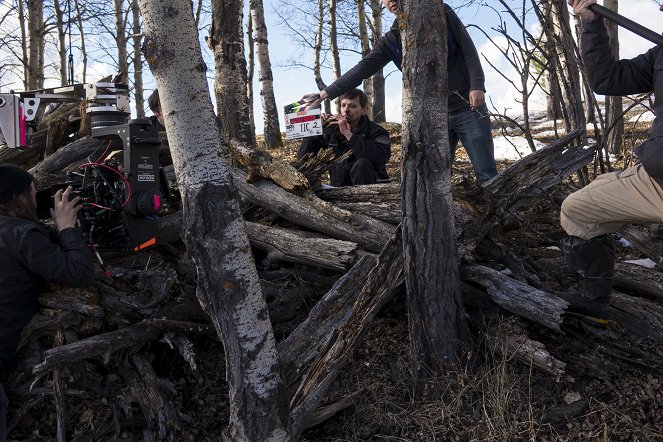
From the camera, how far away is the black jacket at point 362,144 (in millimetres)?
5242

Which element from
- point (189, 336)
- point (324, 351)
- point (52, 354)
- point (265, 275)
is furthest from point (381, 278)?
point (52, 354)

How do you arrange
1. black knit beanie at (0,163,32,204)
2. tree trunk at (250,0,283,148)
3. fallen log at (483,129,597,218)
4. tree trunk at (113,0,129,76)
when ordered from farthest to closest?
tree trunk at (113,0,129,76) < tree trunk at (250,0,283,148) < fallen log at (483,129,597,218) < black knit beanie at (0,163,32,204)

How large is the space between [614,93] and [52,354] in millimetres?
3653

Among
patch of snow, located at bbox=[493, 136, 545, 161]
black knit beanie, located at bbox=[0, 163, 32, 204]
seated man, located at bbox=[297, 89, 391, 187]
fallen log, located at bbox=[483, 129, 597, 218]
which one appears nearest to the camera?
black knit beanie, located at bbox=[0, 163, 32, 204]

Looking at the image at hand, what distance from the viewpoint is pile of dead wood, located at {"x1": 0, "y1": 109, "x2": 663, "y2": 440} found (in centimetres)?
361

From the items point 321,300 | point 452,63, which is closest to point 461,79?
point 452,63

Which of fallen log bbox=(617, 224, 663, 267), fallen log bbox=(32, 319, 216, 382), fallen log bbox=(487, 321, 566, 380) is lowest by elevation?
fallen log bbox=(487, 321, 566, 380)

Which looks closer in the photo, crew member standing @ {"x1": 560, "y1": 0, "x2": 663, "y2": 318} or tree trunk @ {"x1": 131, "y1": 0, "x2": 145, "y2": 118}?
crew member standing @ {"x1": 560, "y1": 0, "x2": 663, "y2": 318}

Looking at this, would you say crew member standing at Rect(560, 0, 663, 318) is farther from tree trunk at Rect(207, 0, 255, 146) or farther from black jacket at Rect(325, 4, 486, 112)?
tree trunk at Rect(207, 0, 255, 146)

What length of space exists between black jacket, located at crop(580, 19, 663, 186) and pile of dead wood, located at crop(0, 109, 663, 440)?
1.13 meters

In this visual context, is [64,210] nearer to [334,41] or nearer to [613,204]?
[613,204]

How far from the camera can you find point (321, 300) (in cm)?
390

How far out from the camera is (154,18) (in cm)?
259

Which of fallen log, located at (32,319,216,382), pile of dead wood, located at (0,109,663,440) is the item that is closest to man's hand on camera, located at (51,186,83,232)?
pile of dead wood, located at (0,109,663,440)
